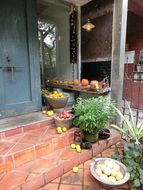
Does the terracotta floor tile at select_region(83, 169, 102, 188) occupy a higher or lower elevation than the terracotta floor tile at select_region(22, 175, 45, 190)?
lower

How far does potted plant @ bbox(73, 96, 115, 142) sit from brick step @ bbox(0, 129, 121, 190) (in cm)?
21

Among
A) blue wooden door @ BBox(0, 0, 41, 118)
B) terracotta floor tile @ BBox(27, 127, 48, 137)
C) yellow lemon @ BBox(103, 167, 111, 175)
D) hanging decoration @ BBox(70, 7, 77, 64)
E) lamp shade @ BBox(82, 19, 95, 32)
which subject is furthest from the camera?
hanging decoration @ BBox(70, 7, 77, 64)

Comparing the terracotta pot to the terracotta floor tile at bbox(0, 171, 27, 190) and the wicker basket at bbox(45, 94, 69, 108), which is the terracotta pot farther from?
the terracotta floor tile at bbox(0, 171, 27, 190)

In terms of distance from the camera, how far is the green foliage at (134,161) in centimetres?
156

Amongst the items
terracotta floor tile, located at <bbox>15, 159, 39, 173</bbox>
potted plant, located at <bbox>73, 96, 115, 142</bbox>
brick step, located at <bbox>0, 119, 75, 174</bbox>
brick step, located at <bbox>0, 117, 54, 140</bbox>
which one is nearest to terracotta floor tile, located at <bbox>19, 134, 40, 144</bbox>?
brick step, located at <bbox>0, 119, 75, 174</bbox>

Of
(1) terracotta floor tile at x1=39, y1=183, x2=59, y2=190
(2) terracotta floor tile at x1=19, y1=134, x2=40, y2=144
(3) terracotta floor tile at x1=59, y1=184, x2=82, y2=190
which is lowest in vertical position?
(1) terracotta floor tile at x1=39, y1=183, x2=59, y2=190

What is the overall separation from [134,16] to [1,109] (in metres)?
3.55

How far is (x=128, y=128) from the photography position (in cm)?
202

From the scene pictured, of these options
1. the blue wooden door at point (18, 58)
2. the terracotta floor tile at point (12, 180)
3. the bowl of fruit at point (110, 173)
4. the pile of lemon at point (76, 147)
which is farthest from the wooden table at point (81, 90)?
the terracotta floor tile at point (12, 180)

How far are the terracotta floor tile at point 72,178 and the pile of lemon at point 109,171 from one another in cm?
23

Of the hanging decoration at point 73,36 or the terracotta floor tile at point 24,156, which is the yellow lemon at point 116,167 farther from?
the hanging decoration at point 73,36

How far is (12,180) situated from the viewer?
148 cm

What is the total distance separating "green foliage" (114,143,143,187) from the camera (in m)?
1.56

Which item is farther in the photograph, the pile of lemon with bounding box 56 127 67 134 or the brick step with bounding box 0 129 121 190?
the pile of lemon with bounding box 56 127 67 134
